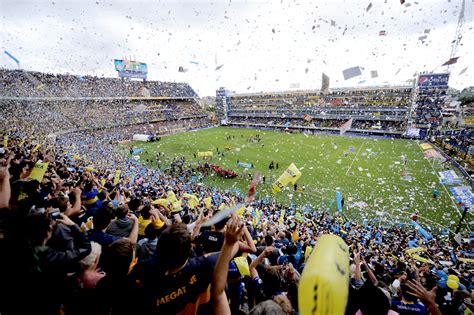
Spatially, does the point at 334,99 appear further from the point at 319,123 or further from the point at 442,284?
the point at 442,284

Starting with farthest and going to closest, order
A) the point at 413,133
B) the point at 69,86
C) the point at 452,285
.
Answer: the point at 69,86
the point at 413,133
the point at 452,285

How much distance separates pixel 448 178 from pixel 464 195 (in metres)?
4.24

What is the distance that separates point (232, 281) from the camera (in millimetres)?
2984

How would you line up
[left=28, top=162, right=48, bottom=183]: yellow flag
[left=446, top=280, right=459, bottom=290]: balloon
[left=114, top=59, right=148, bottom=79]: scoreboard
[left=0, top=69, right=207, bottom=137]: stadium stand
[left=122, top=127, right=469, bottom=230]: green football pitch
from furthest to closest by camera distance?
[left=114, top=59, right=148, bottom=79]: scoreboard → [left=0, top=69, right=207, bottom=137]: stadium stand → [left=122, top=127, right=469, bottom=230]: green football pitch → [left=28, top=162, right=48, bottom=183]: yellow flag → [left=446, top=280, right=459, bottom=290]: balloon

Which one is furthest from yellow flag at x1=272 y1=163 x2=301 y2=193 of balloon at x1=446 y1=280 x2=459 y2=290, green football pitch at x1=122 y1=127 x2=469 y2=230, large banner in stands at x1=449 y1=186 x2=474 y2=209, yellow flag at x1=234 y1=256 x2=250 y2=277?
large banner in stands at x1=449 y1=186 x2=474 y2=209

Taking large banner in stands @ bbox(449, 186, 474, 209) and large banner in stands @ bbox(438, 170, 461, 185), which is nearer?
large banner in stands @ bbox(449, 186, 474, 209)

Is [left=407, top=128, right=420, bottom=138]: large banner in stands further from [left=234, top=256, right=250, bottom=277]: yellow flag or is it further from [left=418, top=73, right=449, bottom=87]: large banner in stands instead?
[left=234, top=256, right=250, bottom=277]: yellow flag

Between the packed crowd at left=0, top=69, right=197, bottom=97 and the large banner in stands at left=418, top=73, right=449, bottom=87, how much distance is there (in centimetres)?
6285

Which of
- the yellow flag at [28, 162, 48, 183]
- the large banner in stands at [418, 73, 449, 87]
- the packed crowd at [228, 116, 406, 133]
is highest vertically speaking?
the large banner in stands at [418, 73, 449, 87]

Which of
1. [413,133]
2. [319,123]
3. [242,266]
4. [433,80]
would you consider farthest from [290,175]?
[319,123]

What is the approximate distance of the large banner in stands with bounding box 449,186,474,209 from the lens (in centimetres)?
1658

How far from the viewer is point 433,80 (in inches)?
1736

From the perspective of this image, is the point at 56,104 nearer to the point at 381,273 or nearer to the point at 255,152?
the point at 255,152

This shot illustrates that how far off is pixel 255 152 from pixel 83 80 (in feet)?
160
